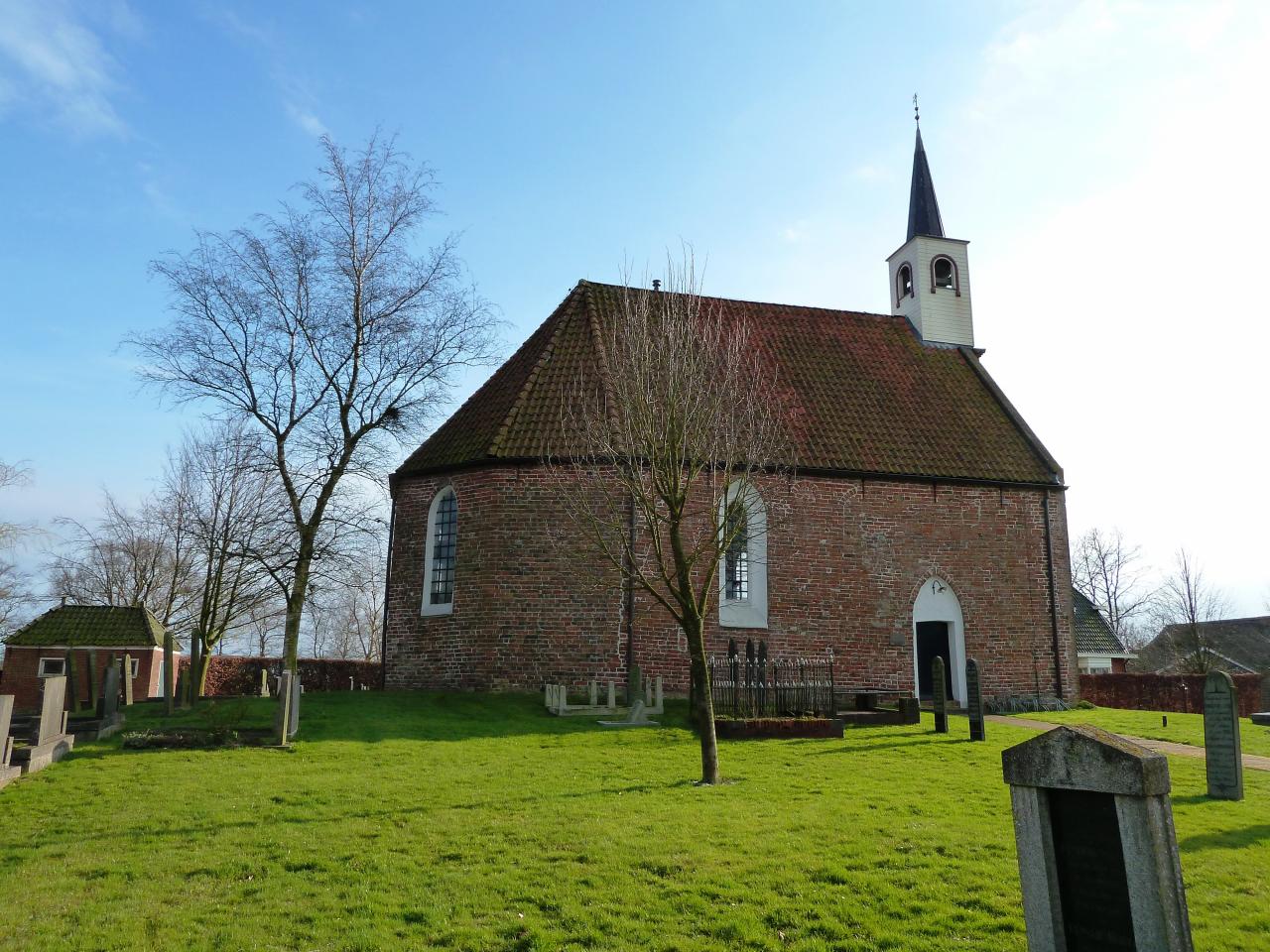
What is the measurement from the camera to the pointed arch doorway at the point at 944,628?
803 inches

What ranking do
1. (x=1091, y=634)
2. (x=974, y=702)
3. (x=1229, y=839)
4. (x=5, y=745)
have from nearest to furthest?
(x=1229, y=839)
(x=5, y=745)
(x=974, y=702)
(x=1091, y=634)

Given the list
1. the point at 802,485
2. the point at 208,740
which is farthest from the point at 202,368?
the point at 802,485

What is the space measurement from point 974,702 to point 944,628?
6.91 m

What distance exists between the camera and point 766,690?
14664mm

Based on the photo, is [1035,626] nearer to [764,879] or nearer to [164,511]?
[764,879]

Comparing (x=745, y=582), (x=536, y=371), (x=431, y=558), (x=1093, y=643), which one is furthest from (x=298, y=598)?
(x=1093, y=643)

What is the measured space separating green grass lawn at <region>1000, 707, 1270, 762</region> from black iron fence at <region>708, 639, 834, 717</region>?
545cm

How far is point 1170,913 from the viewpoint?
13.7ft

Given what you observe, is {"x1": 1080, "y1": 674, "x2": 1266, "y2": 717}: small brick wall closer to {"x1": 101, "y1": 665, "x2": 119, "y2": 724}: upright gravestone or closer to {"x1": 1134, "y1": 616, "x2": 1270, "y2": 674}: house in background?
{"x1": 1134, "y1": 616, "x2": 1270, "y2": 674}: house in background

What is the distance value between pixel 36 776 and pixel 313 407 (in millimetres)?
10713

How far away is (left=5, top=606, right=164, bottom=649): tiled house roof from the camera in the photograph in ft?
87.4

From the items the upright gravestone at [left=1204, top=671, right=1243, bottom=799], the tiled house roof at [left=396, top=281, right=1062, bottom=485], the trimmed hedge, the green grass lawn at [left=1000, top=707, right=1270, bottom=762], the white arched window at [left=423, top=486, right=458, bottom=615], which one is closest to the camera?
the upright gravestone at [left=1204, top=671, right=1243, bottom=799]

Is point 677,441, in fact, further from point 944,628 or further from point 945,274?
point 945,274

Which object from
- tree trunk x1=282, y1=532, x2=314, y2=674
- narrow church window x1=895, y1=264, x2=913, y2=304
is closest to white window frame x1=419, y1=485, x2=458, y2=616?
tree trunk x1=282, y1=532, x2=314, y2=674
